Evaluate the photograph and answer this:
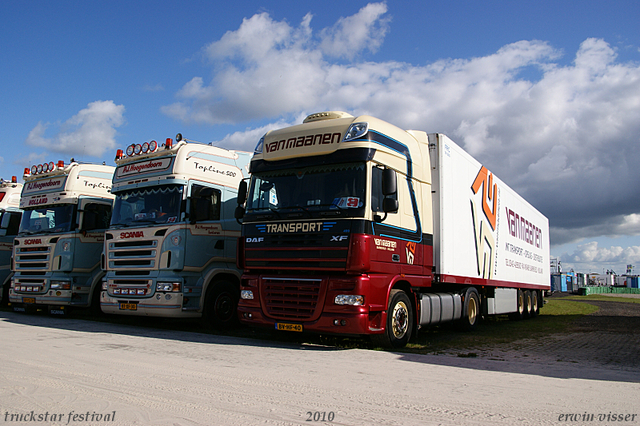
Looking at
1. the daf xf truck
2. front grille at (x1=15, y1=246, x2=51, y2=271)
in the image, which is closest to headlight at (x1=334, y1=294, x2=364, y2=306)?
the daf xf truck

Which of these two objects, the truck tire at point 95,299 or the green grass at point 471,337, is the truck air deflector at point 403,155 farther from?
the truck tire at point 95,299

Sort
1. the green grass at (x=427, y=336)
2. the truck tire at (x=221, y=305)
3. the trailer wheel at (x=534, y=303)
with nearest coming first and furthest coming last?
the green grass at (x=427, y=336) → the truck tire at (x=221, y=305) → the trailer wheel at (x=534, y=303)

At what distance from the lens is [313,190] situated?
8406mm

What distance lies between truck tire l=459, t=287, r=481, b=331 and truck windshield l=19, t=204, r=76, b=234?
10043 millimetres

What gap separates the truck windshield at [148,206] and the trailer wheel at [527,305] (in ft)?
40.7

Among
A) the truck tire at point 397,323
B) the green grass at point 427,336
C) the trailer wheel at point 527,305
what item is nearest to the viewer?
the truck tire at point 397,323

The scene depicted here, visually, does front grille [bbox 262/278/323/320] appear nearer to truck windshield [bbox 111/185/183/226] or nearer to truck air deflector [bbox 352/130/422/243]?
truck air deflector [bbox 352/130/422/243]

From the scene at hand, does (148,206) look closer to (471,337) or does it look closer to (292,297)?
(292,297)

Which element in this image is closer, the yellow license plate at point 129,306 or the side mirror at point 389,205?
the side mirror at point 389,205

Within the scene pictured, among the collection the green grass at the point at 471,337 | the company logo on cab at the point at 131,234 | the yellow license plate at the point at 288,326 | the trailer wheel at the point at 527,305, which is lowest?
the green grass at the point at 471,337

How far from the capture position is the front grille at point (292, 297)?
317 inches

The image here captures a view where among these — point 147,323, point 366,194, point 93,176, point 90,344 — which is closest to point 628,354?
point 366,194

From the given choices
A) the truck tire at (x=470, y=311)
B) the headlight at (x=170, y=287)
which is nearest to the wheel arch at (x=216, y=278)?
the headlight at (x=170, y=287)

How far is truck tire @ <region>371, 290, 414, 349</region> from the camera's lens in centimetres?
831
